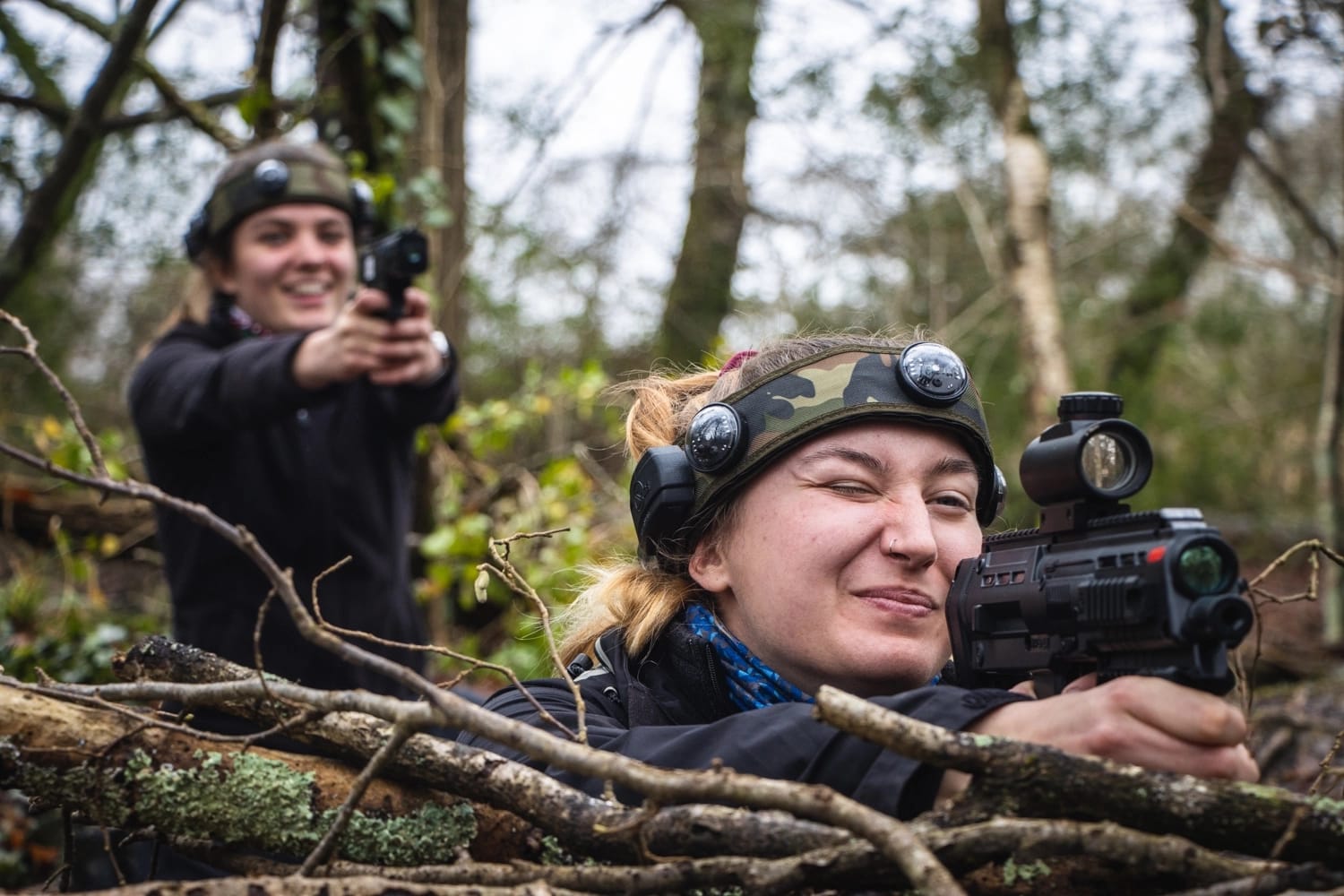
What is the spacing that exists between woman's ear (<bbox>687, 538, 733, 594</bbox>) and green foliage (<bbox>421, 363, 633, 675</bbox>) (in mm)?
3072

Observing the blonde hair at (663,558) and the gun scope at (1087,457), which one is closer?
the gun scope at (1087,457)

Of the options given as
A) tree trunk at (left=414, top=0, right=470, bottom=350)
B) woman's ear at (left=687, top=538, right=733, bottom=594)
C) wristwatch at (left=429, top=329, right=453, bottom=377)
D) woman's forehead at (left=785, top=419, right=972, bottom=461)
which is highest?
tree trunk at (left=414, top=0, right=470, bottom=350)

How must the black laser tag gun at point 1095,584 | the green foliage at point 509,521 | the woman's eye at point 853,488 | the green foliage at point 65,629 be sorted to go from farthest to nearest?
the green foliage at point 509,521 < the green foliage at point 65,629 < the woman's eye at point 853,488 < the black laser tag gun at point 1095,584

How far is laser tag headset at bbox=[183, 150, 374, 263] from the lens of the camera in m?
4.42

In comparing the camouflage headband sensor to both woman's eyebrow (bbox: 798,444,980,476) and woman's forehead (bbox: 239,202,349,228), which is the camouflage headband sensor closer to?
woman's forehead (bbox: 239,202,349,228)

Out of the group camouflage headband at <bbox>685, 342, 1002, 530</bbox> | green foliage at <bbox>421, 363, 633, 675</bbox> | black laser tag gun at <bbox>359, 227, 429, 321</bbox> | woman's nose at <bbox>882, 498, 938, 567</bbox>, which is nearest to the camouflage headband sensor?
black laser tag gun at <bbox>359, 227, 429, 321</bbox>

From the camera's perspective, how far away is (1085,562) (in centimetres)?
172

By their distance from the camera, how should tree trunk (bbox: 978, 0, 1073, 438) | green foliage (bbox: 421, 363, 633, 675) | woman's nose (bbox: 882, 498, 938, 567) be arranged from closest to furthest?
woman's nose (bbox: 882, 498, 938, 567)
green foliage (bbox: 421, 363, 633, 675)
tree trunk (bbox: 978, 0, 1073, 438)

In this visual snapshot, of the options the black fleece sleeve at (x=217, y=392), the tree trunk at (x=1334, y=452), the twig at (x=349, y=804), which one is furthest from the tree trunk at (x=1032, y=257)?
the twig at (x=349, y=804)

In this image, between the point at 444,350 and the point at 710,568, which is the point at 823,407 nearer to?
the point at 710,568

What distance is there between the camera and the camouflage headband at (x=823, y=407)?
2.48 meters

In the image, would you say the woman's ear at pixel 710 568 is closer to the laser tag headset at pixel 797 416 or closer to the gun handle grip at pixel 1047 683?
the laser tag headset at pixel 797 416

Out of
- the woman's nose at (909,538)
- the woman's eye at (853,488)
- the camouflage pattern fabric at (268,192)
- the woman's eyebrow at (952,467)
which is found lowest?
the woman's nose at (909,538)

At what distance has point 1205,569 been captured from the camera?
158 centimetres
